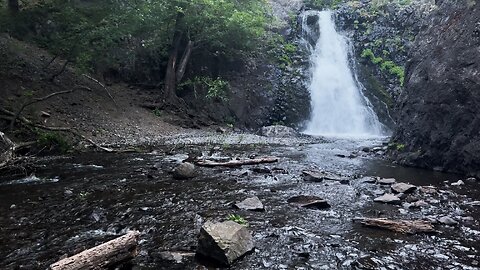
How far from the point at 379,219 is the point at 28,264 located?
520 cm

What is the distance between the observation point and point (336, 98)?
84.9 feet

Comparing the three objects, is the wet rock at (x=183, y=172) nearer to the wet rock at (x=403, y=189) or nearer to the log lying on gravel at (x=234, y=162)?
the log lying on gravel at (x=234, y=162)

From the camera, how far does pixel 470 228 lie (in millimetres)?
6102

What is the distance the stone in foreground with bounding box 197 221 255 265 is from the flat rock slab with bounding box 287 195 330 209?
2.48m

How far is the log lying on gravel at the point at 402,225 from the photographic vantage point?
5.84m

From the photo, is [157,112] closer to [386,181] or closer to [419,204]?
[386,181]

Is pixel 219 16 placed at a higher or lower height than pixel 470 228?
higher

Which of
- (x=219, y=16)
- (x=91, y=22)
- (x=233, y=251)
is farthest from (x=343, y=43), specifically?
(x=233, y=251)

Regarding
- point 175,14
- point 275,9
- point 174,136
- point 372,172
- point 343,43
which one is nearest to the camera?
point 372,172

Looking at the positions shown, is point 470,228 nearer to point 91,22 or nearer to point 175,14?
point 91,22

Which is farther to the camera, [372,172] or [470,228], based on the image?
[372,172]

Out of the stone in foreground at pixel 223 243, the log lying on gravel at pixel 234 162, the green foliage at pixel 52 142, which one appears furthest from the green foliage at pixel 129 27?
the stone in foreground at pixel 223 243

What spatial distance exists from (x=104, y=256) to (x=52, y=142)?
868 cm

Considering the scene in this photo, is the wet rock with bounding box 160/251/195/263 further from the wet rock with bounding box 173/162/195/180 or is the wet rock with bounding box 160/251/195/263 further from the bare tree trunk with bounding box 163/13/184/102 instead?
the bare tree trunk with bounding box 163/13/184/102
